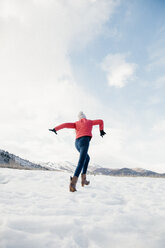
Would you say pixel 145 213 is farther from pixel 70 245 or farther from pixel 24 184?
pixel 24 184

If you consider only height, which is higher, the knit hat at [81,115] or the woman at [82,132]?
the knit hat at [81,115]

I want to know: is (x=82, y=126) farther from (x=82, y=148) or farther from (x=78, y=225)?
(x=78, y=225)

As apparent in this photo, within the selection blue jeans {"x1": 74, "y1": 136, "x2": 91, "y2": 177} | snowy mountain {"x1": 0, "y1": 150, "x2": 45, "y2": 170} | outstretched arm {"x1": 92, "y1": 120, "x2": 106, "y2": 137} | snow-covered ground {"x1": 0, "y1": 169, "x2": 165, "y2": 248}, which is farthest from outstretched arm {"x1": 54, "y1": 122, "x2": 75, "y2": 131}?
snowy mountain {"x1": 0, "y1": 150, "x2": 45, "y2": 170}

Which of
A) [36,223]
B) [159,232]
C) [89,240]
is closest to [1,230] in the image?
[36,223]

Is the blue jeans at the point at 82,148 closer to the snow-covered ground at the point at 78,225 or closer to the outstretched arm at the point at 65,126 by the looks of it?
the outstretched arm at the point at 65,126

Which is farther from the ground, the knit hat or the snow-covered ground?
the knit hat

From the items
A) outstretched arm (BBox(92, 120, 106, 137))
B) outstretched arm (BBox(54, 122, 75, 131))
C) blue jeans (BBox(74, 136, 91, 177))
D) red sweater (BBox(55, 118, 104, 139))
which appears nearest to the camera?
blue jeans (BBox(74, 136, 91, 177))

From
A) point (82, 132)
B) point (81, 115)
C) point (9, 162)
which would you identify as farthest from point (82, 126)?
point (9, 162)

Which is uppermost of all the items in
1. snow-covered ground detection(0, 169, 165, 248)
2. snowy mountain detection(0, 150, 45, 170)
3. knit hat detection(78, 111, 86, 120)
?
knit hat detection(78, 111, 86, 120)

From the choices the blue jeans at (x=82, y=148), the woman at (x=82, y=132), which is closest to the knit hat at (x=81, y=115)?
the woman at (x=82, y=132)

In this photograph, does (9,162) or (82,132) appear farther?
(9,162)

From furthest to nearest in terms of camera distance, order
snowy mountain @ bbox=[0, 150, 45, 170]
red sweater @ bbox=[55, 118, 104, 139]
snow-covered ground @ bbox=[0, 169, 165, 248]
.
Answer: snowy mountain @ bbox=[0, 150, 45, 170] < red sweater @ bbox=[55, 118, 104, 139] < snow-covered ground @ bbox=[0, 169, 165, 248]

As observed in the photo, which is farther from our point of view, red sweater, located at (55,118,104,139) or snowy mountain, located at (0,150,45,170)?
snowy mountain, located at (0,150,45,170)

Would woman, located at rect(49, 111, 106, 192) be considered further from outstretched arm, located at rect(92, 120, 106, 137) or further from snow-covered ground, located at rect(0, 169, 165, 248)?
snow-covered ground, located at rect(0, 169, 165, 248)
